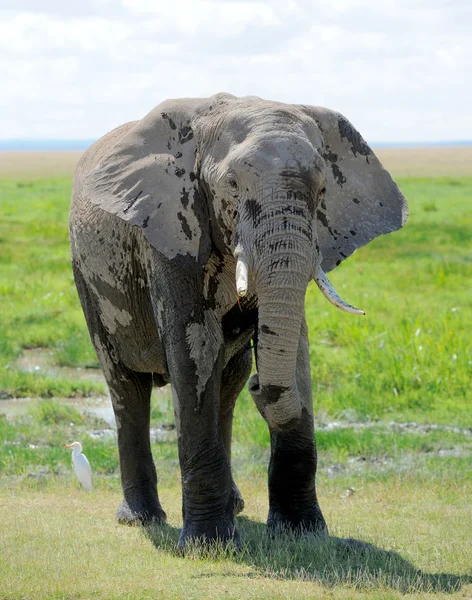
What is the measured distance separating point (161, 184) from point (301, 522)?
6.84 feet

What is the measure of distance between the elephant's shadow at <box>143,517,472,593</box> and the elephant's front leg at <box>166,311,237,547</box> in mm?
189

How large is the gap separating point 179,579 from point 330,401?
512 centimetres

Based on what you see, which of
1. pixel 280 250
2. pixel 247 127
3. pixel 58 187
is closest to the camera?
pixel 280 250

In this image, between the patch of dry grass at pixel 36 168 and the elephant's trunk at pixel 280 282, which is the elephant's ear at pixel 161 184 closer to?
the elephant's trunk at pixel 280 282

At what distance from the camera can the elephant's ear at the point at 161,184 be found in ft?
20.7

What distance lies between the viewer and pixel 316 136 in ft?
20.8

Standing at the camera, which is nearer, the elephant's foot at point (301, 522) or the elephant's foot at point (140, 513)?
the elephant's foot at point (301, 522)

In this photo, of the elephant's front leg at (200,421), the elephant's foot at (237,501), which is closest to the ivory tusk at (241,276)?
the elephant's front leg at (200,421)

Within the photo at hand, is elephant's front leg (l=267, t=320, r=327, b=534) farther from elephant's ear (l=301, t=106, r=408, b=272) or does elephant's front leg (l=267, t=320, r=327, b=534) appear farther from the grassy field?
elephant's ear (l=301, t=106, r=408, b=272)

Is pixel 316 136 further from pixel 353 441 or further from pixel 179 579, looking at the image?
pixel 353 441

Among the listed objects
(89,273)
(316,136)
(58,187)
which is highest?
(316,136)

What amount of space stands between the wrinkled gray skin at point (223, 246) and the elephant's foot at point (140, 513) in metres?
0.02

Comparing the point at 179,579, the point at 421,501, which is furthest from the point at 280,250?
the point at 421,501

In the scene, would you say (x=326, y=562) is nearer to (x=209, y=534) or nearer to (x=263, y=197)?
(x=209, y=534)
